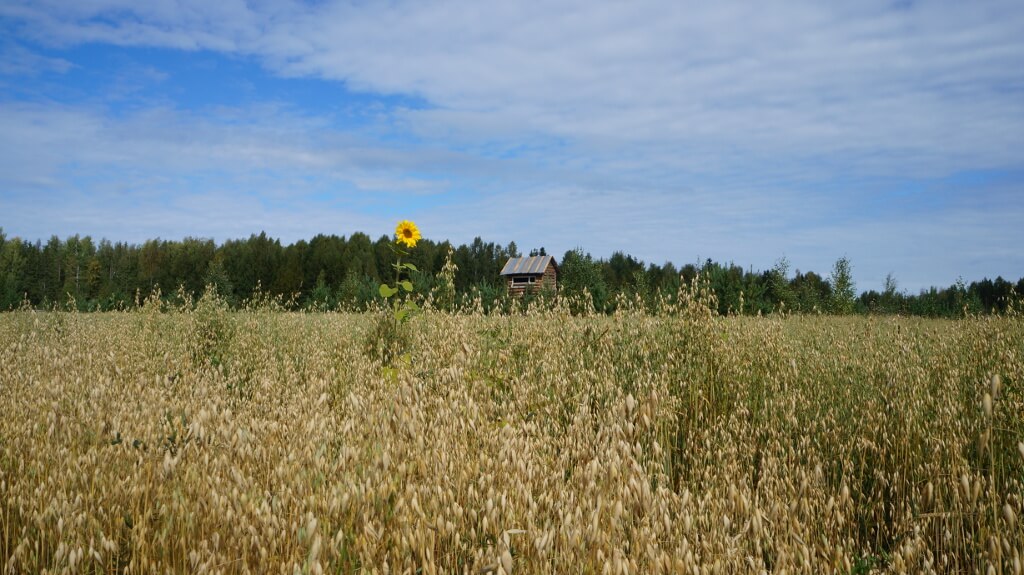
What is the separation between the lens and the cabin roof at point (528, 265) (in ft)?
173

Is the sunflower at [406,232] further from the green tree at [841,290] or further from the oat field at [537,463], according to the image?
the green tree at [841,290]

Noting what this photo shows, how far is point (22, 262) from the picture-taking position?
5541 centimetres

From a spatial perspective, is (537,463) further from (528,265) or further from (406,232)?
(528,265)

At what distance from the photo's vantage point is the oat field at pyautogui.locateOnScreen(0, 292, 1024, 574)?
1.81 meters

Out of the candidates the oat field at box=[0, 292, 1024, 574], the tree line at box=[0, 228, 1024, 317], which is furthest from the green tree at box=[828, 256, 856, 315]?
the oat field at box=[0, 292, 1024, 574]

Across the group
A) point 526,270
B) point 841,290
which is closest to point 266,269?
point 526,270

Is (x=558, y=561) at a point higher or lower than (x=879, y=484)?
higher

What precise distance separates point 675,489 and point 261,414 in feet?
8.57

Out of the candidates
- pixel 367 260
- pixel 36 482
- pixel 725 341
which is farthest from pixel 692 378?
pixel 367 260

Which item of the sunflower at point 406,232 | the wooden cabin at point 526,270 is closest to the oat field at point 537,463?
the sunflower at point 406,232

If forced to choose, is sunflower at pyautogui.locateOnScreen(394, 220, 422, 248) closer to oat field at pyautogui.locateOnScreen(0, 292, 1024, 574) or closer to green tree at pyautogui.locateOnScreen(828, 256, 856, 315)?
oat field at pyautogui.locateOnScreen(0, 292, 1024, 574)

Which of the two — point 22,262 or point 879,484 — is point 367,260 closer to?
point 22,262

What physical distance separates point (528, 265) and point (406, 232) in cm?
4689

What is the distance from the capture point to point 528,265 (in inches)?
2104
